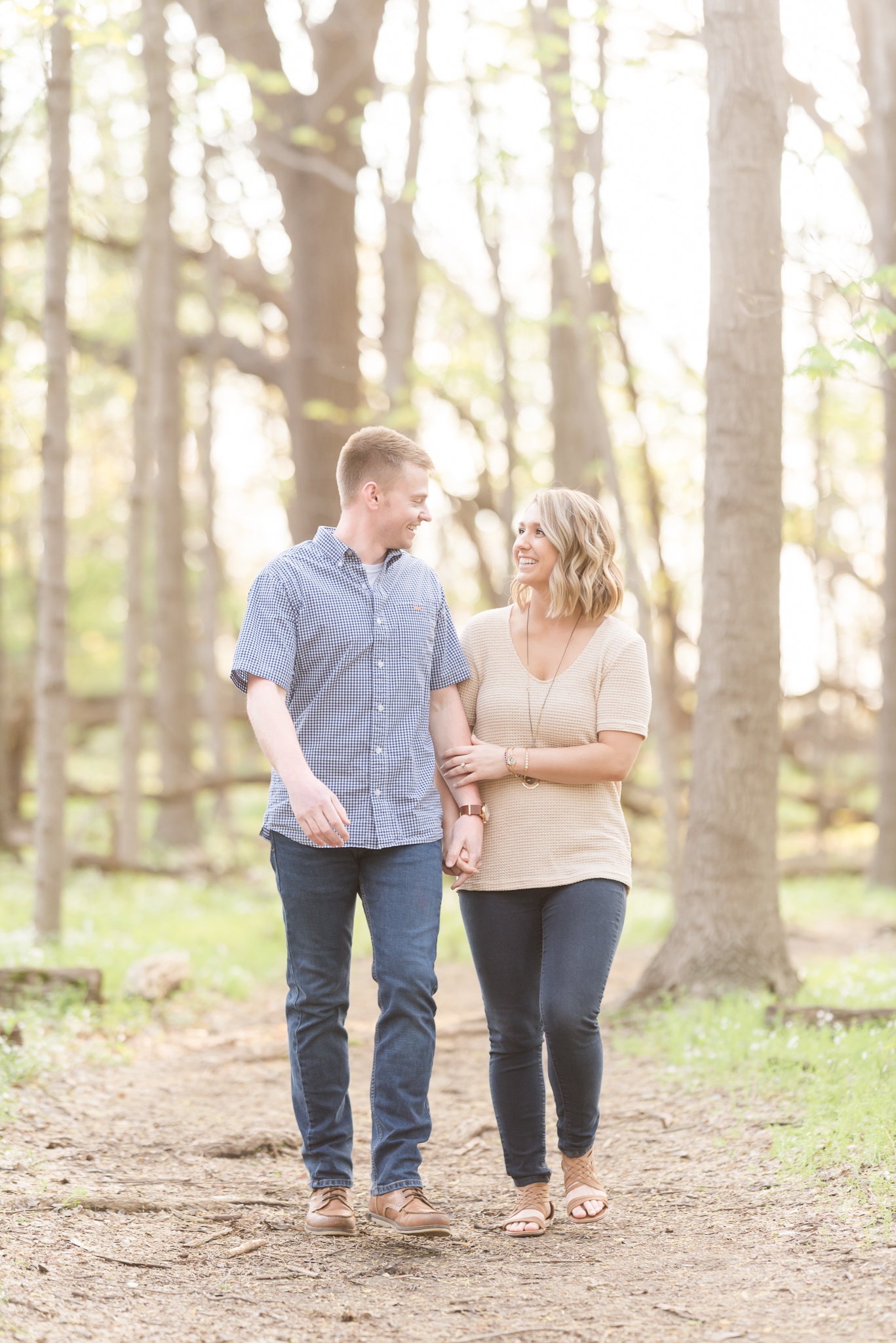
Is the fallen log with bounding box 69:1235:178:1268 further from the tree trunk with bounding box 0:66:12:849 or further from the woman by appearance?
the tree trunk with bounding box 0:66:12:849

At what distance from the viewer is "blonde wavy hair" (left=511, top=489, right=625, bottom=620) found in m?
3.83

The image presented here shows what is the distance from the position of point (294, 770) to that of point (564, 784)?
2.83 feet

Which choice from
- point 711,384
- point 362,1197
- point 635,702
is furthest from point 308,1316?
point 711,384

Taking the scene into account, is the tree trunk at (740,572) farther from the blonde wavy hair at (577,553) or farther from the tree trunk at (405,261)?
the tree trunk at (405,261)

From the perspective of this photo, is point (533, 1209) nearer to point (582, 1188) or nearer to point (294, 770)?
point (582, 1188)

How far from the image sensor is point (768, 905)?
6.53 m

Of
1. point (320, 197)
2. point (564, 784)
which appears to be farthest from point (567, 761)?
point (320, 197)

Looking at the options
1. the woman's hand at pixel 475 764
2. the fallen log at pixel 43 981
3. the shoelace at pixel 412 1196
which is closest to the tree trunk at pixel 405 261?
the fallen log at pixel 43 981

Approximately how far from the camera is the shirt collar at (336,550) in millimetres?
3887

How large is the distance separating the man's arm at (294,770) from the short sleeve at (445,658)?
0.55 metres

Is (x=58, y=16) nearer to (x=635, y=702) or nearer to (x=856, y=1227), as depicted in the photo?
(x=635, y=702)

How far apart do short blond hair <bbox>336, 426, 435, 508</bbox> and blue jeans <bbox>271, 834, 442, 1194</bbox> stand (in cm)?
112

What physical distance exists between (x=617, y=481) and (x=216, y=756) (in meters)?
7.94

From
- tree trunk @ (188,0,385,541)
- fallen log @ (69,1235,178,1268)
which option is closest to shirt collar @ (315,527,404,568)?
fallen log @ (69,1235,178,1268)
